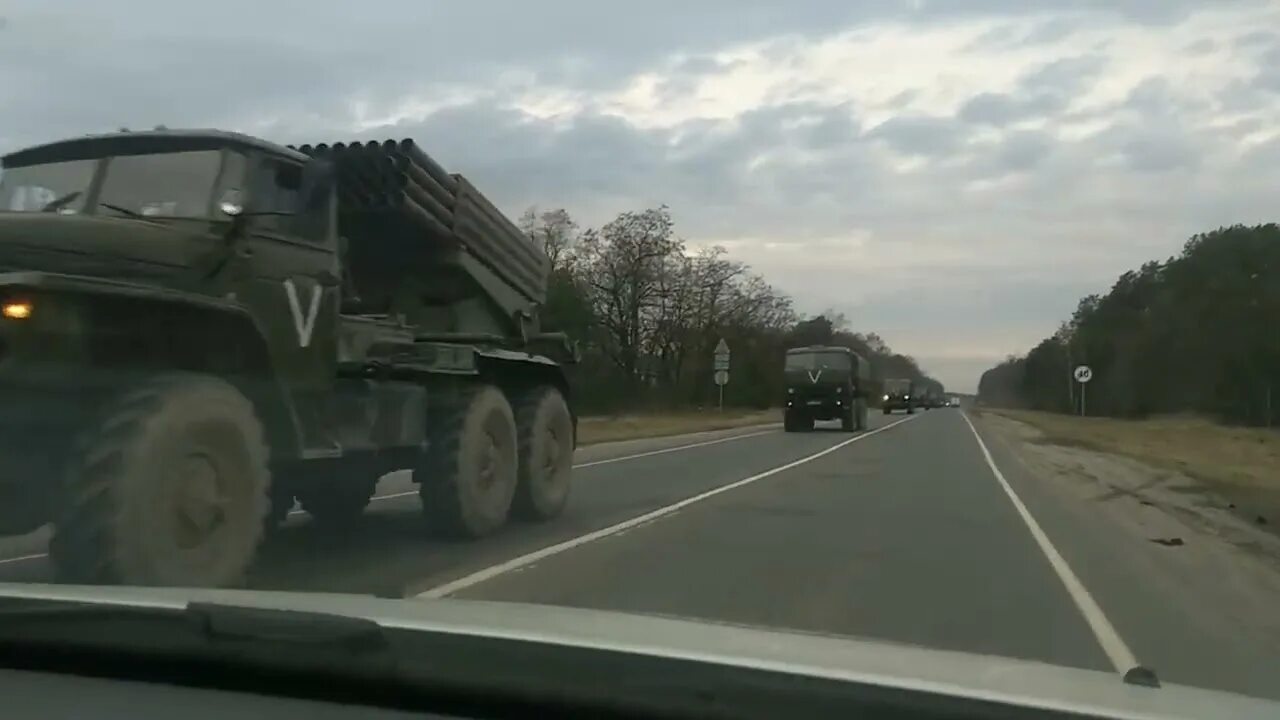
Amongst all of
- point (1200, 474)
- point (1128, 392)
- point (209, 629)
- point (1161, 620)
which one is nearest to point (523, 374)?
point (1161, 620)

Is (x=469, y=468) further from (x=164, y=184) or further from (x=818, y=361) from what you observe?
(x=818, y=361)

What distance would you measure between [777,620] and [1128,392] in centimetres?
9162

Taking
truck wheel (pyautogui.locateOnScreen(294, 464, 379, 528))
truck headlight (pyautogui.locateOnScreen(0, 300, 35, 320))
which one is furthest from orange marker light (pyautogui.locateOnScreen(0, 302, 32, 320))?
truck wheel (pyautogui.locateOnScreen(294, 464, 379, 528))

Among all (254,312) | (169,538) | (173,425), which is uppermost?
(254,312)

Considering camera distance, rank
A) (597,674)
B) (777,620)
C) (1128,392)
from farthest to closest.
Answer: (1128,392) < (777,620) < (597,674)

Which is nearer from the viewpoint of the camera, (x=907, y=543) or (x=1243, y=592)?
(x=1243, y=592)

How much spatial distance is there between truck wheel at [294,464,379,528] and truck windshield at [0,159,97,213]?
Answer: 3.08 m

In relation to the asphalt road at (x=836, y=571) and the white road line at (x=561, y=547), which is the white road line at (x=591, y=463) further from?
the white road line at (x=561, y=547)

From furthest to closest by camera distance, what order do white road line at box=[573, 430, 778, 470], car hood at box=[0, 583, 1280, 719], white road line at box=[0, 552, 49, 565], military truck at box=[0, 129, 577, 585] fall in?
white road line at box=[573, 430, 778, 470], white road line at box=[0, 552, 49, 565], military truck at box=[0, 129, 577, 585], car hood at box=[0, 583, 1280, 719]

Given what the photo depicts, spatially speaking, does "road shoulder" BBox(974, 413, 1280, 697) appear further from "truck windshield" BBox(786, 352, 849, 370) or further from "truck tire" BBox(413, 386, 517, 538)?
"truck windshield" BBox(786, 352, 849, 370)

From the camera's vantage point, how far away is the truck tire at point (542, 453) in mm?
11859

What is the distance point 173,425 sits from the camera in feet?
21.7

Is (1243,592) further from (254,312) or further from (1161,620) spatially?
(254,312)

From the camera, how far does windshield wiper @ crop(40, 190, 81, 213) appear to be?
25.1 feet
